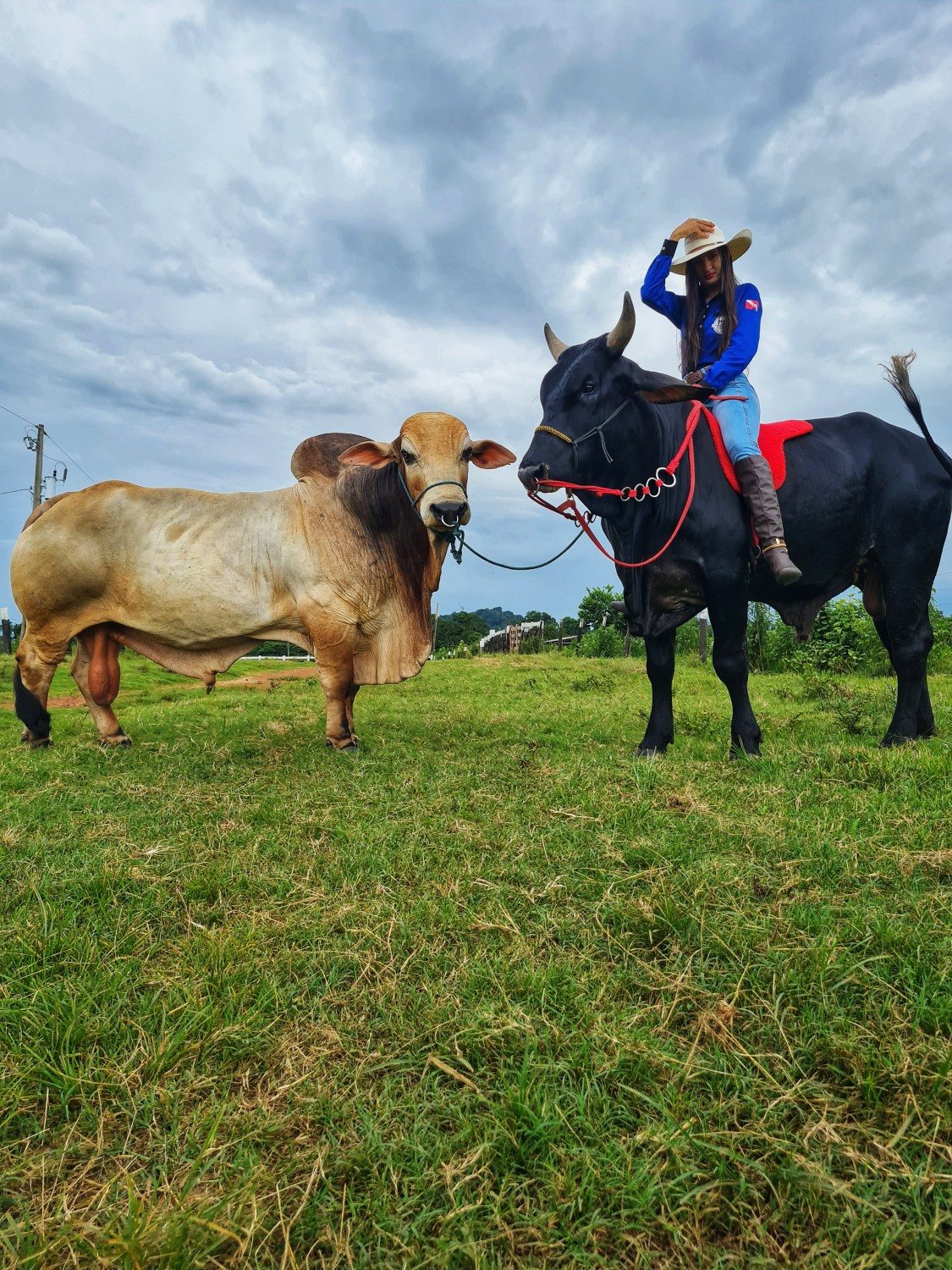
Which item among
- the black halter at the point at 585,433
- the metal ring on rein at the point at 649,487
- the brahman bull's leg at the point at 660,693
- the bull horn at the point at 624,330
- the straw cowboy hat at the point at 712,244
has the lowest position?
the brahman bull's leg at the point at 660,693

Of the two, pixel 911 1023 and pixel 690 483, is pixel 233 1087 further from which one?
pixel 690 483

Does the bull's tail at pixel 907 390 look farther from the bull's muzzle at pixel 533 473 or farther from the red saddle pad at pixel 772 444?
the bull's muzzle at pixel 533 473

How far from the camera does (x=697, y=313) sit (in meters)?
5.17

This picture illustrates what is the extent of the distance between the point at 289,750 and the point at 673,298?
4566 mm

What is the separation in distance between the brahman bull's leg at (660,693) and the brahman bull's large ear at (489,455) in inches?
70.2

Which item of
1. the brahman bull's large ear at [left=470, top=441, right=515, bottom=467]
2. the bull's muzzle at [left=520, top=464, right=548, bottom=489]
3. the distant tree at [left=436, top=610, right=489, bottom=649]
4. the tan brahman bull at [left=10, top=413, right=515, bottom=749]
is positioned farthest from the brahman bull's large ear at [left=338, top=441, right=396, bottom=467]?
the distant tree at [left=436, top=610, right=489, bottom=649]

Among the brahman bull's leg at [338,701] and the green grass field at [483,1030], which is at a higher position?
the brahman bull's leg at [338,701]

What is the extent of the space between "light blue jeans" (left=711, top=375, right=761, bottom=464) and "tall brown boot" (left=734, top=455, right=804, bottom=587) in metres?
0.08

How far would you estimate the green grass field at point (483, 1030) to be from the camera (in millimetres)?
1295

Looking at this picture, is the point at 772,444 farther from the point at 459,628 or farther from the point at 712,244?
the point at 459,628

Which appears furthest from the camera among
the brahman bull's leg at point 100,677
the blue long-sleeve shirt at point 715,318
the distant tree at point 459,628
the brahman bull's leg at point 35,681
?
the distant tree at point 459,628

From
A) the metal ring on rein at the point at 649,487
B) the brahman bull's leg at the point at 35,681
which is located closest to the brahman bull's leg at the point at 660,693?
the metal ring on rein at the point at 649,487

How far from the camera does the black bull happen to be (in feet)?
15.5

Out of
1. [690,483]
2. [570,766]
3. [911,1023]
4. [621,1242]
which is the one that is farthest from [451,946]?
[690,483]
